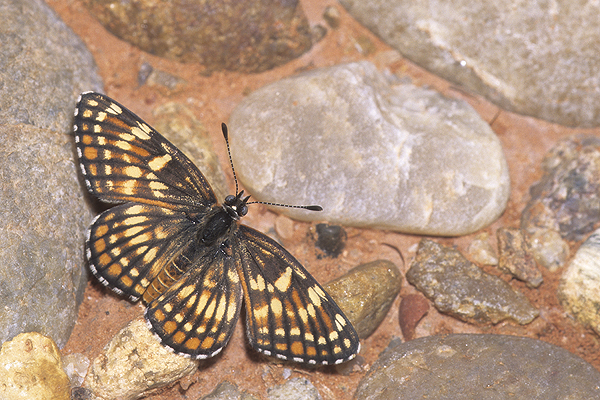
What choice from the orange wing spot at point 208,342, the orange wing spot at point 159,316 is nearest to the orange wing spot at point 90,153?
the orange wing spot at point 159,316

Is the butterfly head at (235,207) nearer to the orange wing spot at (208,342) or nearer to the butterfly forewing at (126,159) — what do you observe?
the butterfly forewing at (126,159)

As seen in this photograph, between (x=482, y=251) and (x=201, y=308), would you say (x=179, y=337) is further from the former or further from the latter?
(x=482, y=251)

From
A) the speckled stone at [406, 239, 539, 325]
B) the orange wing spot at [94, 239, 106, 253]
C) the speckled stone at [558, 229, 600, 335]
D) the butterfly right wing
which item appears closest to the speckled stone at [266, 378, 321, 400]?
the butterfly right wing

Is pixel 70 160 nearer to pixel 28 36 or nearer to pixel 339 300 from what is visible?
pixel 28 36

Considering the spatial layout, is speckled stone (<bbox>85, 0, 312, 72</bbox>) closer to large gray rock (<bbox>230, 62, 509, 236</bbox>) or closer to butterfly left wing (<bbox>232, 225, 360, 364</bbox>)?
large gray rock (<bbox>230, 62, 509, 236</bbox>)

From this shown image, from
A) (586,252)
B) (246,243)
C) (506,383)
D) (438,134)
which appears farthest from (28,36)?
(586,252)

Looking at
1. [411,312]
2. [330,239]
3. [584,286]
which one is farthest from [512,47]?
[411,312]
